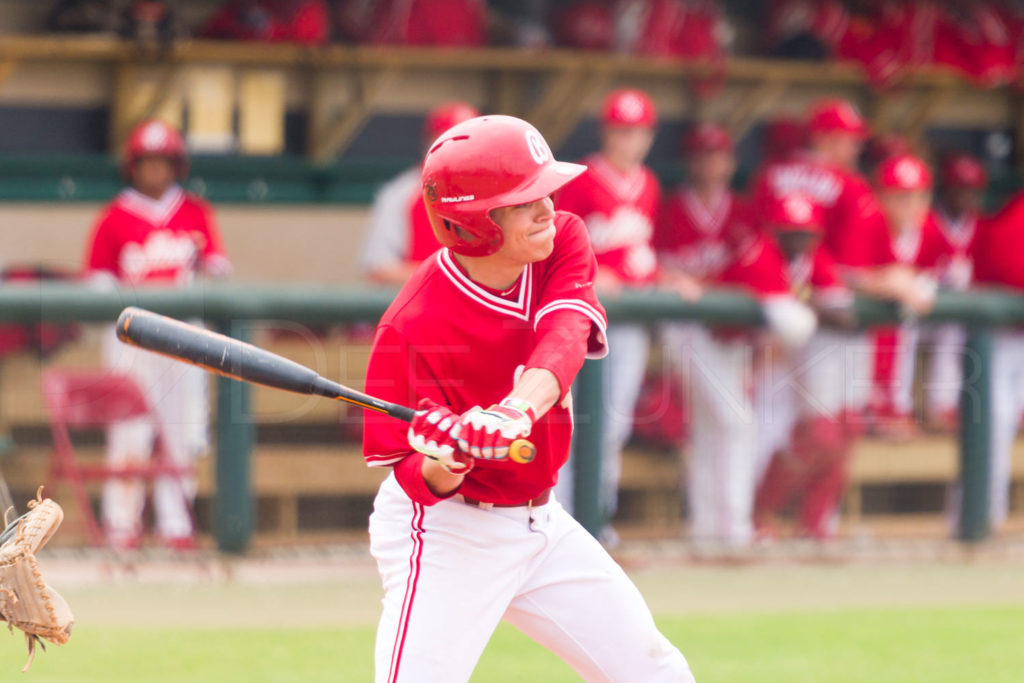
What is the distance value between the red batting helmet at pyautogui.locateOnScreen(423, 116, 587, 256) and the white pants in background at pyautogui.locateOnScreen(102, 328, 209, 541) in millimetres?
2552

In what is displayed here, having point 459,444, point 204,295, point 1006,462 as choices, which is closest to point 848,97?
point 1006,462

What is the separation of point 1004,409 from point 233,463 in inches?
122

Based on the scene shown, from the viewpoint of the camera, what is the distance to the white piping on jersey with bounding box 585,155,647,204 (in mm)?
5625

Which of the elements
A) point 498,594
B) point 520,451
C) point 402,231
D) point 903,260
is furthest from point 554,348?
point 903,260

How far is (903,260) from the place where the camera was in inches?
240

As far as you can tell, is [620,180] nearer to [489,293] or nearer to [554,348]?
[489,293]

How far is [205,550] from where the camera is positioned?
5.00m

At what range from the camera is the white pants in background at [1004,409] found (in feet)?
18.3

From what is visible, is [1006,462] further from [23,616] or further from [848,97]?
[23,616]

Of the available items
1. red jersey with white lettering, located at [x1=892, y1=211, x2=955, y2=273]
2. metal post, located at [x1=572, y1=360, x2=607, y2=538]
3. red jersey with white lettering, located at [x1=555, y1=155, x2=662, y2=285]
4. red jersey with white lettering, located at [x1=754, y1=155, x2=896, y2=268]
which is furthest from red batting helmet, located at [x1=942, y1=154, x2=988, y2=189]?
metal post, located at [x1=572, y1=360, x2=607, y2=538]

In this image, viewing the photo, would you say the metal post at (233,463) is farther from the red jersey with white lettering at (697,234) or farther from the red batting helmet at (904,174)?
the red batting helmet at (904,174)

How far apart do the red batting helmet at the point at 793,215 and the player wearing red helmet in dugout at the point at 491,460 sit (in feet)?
9.74

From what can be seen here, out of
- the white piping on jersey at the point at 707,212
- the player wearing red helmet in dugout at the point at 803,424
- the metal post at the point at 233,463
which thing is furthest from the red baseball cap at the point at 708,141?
the metal post at the point at 233,463

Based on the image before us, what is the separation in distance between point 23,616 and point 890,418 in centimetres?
374
